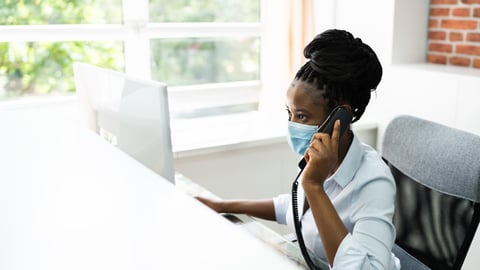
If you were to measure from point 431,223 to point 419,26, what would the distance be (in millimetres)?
1716

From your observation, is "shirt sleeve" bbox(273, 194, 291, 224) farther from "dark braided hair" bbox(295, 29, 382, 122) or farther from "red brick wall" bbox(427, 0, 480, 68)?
"red brick wall" bbox(427, 0, 480, 68)

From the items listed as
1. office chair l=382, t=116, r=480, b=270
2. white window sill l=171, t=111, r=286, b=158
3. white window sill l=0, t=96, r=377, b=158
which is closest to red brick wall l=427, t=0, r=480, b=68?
white window sill l=0, t=96, r=377, b=158

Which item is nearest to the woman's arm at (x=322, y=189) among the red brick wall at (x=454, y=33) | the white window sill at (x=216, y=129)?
the white window sill at (x=216, y=129)

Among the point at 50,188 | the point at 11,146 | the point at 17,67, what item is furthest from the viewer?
the point at 17,67

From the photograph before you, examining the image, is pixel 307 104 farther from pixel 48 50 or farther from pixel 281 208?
pixel 48 50

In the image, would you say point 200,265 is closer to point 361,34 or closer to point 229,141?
point 229,141

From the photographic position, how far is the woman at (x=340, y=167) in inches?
43.8

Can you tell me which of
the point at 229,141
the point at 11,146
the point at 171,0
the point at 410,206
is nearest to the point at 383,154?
the point at 410,206

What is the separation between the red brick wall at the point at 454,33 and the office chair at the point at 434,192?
135 cm

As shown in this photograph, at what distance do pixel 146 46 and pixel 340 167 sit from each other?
73.2 inches

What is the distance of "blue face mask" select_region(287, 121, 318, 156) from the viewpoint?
1.31 metres

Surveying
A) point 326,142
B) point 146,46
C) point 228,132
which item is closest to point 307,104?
point 326,142

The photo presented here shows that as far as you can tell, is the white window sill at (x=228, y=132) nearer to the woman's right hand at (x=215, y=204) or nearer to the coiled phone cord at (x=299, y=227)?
the woman's right hand at (x=215, y=204)

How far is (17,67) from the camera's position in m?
2.59
